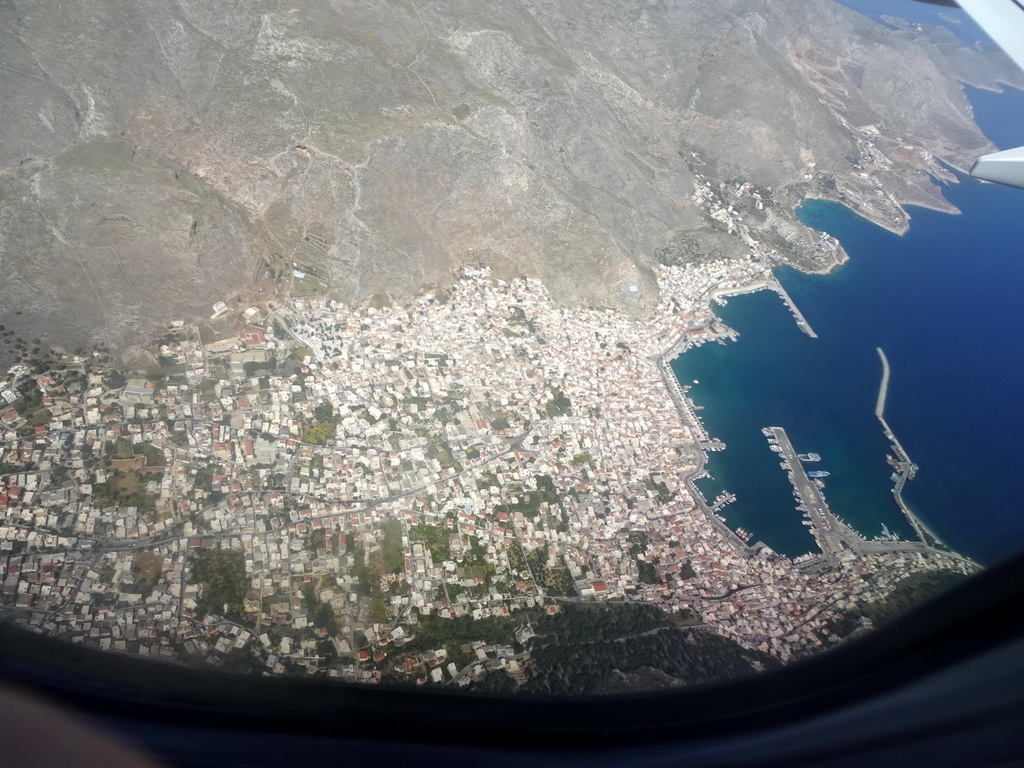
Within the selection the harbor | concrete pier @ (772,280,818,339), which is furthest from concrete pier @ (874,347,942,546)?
concrete pier @ (772,280,818,339)

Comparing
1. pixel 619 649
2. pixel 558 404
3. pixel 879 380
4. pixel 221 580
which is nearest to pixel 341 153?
pixel 558 404

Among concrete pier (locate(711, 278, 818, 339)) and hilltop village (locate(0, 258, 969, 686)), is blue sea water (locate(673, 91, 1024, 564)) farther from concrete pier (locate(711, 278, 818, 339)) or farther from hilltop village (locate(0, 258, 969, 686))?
hilltop village (locate(0, 258, 969, 686))

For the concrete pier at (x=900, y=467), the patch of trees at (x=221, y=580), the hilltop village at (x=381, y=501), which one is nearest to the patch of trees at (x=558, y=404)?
the hilltop village at (x=381, y=501)

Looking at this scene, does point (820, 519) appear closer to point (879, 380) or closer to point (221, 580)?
point (879, 380)

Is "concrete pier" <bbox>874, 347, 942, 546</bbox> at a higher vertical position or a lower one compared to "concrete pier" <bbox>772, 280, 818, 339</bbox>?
higher

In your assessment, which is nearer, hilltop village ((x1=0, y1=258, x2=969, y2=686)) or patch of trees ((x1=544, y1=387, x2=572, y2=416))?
hilltop village ((x1=0, y1=258, x2=969, y2=686))

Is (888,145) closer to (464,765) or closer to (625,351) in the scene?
(625,351)

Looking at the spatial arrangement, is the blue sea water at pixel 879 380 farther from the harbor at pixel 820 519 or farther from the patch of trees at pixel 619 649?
the patch of trees at pixel 619 649
